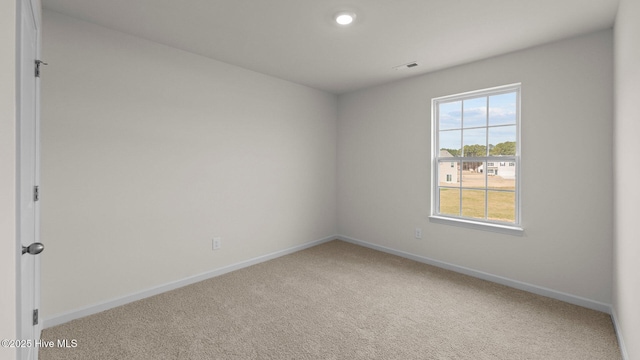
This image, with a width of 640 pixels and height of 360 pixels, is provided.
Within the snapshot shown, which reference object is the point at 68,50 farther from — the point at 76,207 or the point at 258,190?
the point at 258,190

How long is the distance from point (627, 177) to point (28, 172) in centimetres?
356

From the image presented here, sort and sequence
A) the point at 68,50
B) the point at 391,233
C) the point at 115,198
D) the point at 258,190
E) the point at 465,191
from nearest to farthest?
the point at 68,50 < the point at 115,198 < the point at 465,191 < the point at 258,190 < the point at 391,233

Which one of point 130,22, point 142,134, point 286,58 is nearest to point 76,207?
point 142,134

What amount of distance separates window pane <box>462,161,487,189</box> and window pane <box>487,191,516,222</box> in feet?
0.55

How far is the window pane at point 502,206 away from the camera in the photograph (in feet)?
10.3

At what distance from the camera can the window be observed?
10.3 feet

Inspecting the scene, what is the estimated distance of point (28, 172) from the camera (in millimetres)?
1526

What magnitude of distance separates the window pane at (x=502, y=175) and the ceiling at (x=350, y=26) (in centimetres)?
118

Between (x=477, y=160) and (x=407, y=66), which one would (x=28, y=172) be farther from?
(x=477, y=160)

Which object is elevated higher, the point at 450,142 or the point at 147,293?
the point at 450,142

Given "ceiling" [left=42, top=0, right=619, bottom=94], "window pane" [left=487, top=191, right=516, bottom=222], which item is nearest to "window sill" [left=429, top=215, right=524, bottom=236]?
"window pane" [left=487, top=191, right=516, bottom=222]

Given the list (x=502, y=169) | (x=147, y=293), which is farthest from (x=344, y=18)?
(x=147, y=293)

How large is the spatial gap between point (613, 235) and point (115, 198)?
435cm

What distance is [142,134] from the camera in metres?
2.77
